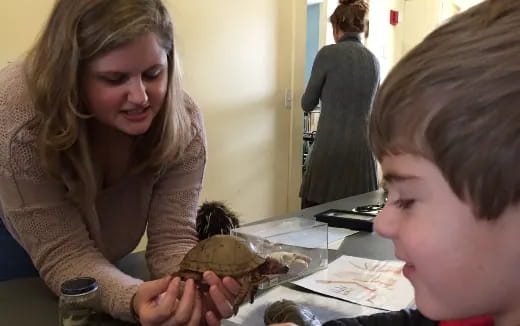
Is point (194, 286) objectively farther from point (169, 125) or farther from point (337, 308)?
point (169, 125)

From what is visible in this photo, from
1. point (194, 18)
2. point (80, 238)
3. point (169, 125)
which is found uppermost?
point (194, 18)

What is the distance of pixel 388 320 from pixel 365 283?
0.25 metres

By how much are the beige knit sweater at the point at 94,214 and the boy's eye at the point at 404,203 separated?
1.80 feet

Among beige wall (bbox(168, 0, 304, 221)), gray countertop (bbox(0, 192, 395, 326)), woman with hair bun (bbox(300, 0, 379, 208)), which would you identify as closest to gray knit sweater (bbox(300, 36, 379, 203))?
woman with hair bun (bbox(300, 0, 379, 208))

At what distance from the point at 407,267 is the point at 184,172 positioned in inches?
27.4

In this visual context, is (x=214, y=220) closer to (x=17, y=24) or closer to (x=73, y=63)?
(x=73, y=63)

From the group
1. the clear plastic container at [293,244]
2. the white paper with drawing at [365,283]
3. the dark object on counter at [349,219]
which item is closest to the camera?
the white paper with drawing at [365,283]

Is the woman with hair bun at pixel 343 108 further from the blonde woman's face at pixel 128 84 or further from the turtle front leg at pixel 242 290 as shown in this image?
the turtle front leg at pixel 242 290

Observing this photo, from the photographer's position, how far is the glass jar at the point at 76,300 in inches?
33.4

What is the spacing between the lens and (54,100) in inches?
40.3

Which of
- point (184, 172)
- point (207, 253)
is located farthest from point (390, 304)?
point (184, 172)

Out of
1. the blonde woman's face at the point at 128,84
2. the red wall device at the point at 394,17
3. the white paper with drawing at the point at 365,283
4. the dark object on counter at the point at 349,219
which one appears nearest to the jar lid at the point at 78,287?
the blonde woman's face at the point at 128,84

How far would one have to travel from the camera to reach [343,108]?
2689 mm

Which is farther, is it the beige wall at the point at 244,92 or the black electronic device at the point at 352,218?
the beige wall at the point at 244,92
